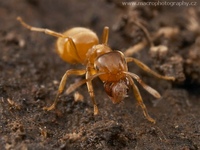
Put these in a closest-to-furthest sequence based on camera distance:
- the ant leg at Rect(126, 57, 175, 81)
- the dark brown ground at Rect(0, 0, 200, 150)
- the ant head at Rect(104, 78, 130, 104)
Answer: the dark brown ground at Rect(0, 0, 200, 150) → the ant head at Rect(104, 78, 130, 104) → the ant leg at Rect(126, 57, 175, 81)

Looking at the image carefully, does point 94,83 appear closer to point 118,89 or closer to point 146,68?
point 146,68

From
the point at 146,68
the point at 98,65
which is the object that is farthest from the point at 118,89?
the point at 146,68

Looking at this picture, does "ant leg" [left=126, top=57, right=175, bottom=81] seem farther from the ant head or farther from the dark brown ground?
the ant head

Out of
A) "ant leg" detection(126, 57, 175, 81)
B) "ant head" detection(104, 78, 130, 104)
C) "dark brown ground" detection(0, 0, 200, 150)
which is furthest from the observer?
"ant leg" detection(126, 57, 175, 81)

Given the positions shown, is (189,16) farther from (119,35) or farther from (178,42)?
(119,35)

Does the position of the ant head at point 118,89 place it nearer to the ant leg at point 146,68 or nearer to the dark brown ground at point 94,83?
the dark brown ground at point 94,83

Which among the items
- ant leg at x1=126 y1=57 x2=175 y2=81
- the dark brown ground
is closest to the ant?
ant leg at x1=126 y1=57 x2=175 y2=81

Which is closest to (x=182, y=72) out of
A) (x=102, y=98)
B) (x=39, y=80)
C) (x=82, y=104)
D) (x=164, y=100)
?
(x=164, y=100)
